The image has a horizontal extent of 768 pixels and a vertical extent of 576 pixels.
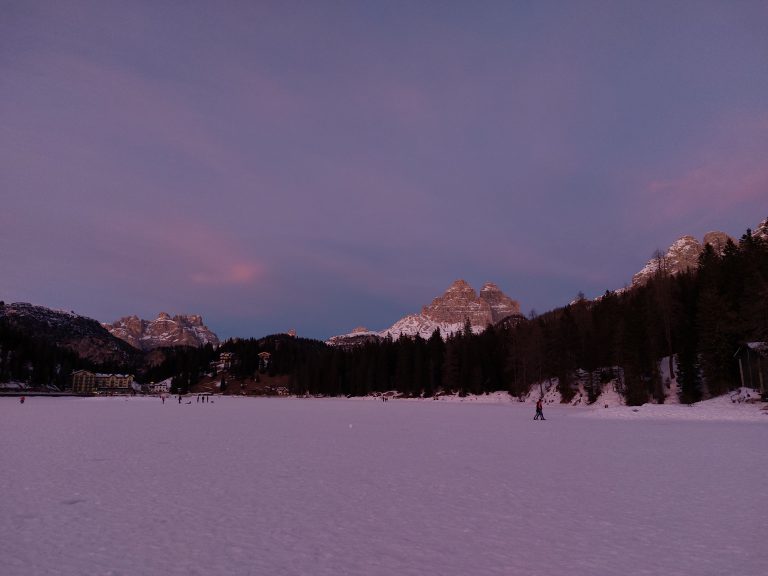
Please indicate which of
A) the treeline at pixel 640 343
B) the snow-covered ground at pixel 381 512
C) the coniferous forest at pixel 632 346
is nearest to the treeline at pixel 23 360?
the coniferous forest at pixel 632 346

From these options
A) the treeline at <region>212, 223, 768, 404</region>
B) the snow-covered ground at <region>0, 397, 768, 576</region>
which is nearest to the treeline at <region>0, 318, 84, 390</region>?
the treeline at <region>212, 223, 768, 404</region>

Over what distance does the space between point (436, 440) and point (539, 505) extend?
14338 mm

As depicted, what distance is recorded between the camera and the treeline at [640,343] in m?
55.4

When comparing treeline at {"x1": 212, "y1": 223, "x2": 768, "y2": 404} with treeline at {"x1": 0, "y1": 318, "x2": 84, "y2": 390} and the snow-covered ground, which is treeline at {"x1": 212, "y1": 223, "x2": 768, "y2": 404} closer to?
the snow-covered ground

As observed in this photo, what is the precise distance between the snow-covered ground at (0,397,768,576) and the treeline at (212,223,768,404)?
40.9 metres

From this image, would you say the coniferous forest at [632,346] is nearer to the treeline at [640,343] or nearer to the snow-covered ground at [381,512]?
the treeline at [640,343]

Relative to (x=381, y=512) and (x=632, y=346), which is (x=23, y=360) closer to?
(x=632, y=346)

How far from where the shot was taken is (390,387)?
156 meters

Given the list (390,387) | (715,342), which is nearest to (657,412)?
(715,342)

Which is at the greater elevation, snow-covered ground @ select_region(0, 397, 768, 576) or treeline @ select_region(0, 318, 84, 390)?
treeline @ select_region(0, 318, 84, 390)

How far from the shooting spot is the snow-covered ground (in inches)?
296

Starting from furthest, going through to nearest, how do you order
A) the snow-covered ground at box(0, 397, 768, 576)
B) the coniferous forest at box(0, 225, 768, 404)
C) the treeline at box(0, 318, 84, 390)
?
the treeline at box(0, 318, 84, 390)
the coniferous forest at box(0, 225, 768, 404)
the snow-covered ground at box(0, 397, 768, 576)

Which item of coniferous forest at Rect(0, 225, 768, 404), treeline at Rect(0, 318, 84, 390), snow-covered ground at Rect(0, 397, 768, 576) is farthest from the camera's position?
treeline at Rect(0, 318, 84, 390)

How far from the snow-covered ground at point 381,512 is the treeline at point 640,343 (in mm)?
40893
